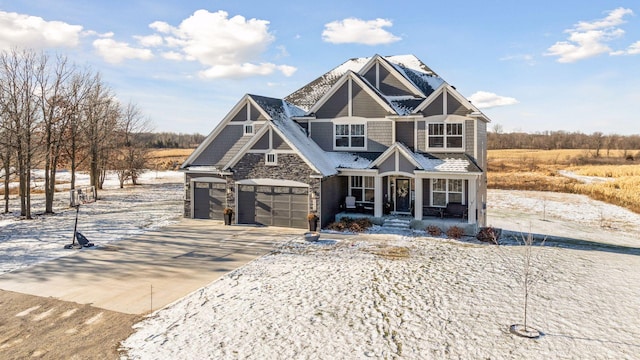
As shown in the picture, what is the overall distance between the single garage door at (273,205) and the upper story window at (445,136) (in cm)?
713

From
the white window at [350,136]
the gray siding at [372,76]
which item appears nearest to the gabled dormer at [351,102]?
the white window at [350,136]

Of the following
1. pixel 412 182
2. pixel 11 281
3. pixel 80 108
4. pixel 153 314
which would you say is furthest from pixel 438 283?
pixel 80 108

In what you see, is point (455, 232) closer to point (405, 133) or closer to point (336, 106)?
point (405, 133)

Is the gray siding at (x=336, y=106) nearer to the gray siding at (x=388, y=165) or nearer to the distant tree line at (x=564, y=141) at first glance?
the gray siding at (x=388, y=165)

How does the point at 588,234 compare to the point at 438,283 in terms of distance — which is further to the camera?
the point at 588,234

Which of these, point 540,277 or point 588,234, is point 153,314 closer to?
point 540,277

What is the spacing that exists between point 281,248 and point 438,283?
21.1 ft

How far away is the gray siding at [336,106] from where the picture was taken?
2138 centimetres

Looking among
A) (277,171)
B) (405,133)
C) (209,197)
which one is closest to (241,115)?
(277,171)

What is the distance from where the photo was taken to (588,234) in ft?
69.1

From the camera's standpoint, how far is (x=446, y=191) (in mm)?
19672

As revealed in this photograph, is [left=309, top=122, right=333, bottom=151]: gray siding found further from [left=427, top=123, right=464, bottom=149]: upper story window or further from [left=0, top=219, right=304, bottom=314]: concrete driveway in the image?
[left=0, top=219, right=304, bottom=314]: concrete driveway

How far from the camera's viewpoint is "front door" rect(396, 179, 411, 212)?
20.9 meters

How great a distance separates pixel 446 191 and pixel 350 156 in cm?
537
